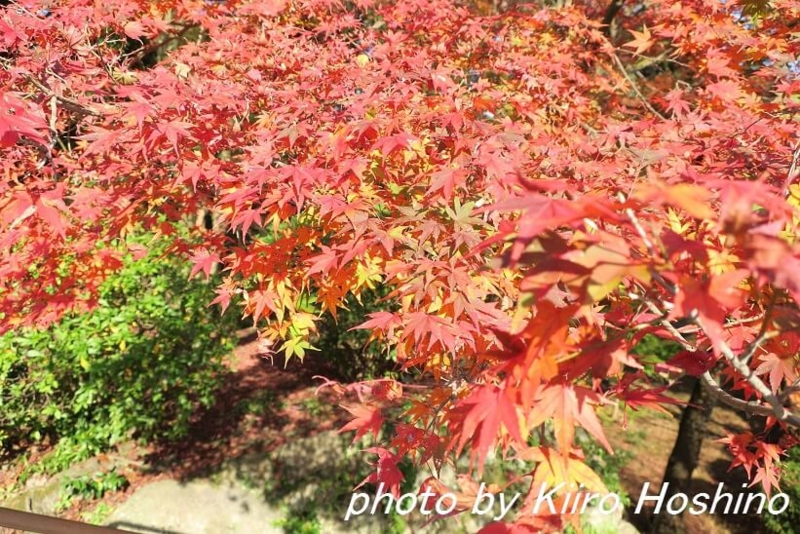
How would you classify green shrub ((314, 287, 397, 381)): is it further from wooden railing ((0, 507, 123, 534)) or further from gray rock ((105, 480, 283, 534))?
wooden railing ((0, 507, 123, 534))

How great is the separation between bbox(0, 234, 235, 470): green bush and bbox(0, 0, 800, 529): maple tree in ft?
1.63

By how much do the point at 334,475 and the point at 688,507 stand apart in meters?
3.95

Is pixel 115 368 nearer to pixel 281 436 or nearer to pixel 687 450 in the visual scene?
pixel 281 436

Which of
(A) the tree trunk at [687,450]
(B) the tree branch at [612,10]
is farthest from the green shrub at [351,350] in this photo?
(B) the tree branch at [612,10]

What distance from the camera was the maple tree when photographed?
1.10 m

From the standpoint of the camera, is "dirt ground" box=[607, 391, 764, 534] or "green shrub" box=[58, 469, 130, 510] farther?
"dirt ground" box=[607, 391, 764, 534]

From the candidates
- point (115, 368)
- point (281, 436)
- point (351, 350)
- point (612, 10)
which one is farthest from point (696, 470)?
point (115, 368)

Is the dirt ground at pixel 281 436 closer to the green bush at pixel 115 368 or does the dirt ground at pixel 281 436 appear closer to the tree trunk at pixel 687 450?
the tree trunk at pixel 687 450

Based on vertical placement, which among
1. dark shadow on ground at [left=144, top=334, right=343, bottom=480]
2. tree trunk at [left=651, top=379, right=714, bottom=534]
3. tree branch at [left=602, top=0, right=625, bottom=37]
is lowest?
dark shadow on ground at [left=144, top=334, right=343, bottom=480]

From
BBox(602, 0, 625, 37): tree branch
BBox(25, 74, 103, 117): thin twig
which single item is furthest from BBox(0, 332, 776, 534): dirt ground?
BBox(602, 0, 625, 37): tree branch

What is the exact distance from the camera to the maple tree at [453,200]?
43.3 inches

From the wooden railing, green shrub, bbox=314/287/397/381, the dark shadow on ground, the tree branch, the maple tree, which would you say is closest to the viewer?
the maple tree

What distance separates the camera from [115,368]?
475 centimetres

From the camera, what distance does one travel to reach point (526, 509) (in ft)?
5.35
